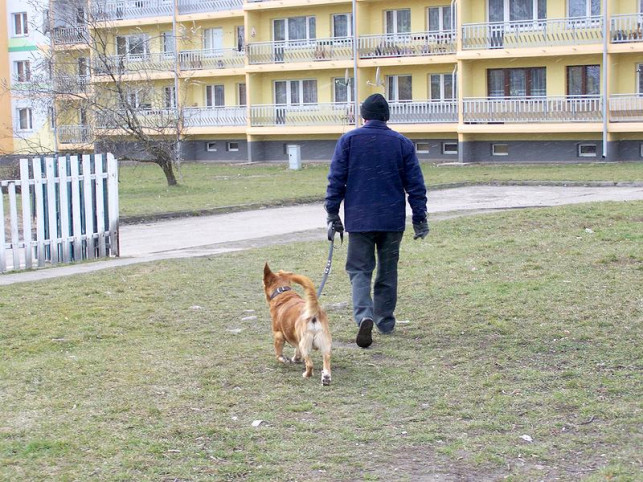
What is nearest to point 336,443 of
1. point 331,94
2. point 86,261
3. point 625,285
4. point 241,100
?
point 625,285

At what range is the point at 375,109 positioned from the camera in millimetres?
8555

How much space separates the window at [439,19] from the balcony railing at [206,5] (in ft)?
32.4

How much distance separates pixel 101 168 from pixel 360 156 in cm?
716

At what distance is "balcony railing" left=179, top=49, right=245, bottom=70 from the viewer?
47969 mm

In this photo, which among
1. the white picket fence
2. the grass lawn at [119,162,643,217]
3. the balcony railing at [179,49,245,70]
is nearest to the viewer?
the white picket fence

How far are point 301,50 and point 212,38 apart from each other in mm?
6754

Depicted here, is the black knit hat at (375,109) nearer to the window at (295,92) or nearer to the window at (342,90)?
the window at (342,90)

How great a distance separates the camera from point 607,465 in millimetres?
5438

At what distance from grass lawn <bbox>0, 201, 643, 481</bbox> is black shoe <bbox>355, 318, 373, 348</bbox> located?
0.29 ft

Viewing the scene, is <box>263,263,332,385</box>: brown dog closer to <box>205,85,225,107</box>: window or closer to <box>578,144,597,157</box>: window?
<box>578,144,597,157</box>: window

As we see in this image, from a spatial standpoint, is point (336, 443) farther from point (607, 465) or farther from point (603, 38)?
Result: point (603, 38)

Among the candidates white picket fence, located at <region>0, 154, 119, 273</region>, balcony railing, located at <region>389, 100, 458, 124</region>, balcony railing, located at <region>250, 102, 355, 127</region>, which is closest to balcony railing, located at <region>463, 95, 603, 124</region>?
balcony railing, located at <region>389, 100, 458, 124</region>

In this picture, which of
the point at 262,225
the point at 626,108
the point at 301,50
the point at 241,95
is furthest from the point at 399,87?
the point at 262,225

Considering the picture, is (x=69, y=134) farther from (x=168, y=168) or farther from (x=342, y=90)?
(x=168, y=168)
